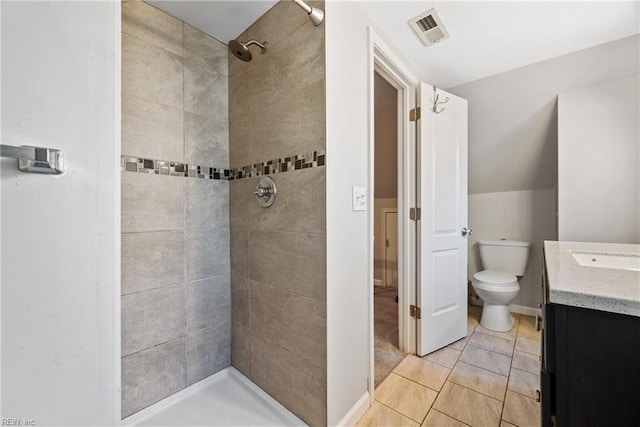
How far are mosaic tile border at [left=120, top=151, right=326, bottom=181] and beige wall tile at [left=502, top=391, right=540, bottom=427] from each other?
163cm

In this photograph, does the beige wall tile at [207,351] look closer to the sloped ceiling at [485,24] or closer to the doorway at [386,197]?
the doorway at [386,197]

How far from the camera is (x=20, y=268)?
582 mm

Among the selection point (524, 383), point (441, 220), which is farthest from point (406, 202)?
point (524, 383)

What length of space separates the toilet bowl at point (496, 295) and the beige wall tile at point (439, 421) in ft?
3.98

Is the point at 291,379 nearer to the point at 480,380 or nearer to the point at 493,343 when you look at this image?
the point at 480,380

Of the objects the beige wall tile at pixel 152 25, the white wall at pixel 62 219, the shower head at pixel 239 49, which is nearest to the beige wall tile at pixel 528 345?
the white wall at pixel 62 219

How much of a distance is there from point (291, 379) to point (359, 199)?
101 cm

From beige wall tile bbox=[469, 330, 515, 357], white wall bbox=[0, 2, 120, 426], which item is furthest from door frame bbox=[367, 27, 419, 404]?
white wall bbox=[0, 2, 120, 426]

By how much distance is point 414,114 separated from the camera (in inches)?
75.1

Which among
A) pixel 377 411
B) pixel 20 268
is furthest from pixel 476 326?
pixel 20 268

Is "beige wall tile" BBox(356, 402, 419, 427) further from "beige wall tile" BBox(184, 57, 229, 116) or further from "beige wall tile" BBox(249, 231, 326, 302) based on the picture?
"beige wall tile" BBox(184, 57, 229, 116)

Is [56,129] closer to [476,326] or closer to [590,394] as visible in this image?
[590,394]

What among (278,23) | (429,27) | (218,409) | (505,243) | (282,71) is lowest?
(218,409)

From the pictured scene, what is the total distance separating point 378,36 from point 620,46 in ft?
5.78
